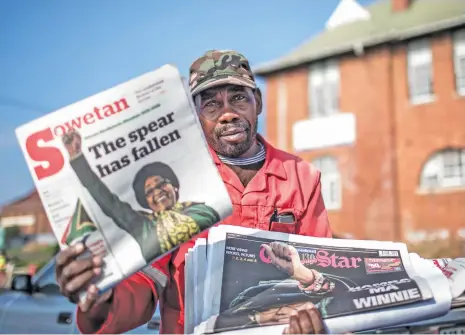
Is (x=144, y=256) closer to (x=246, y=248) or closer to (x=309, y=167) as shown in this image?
(x=246, y=248)

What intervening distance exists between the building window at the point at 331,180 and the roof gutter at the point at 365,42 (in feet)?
8.34

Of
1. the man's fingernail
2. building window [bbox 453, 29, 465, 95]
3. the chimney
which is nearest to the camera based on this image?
the man's fingernail

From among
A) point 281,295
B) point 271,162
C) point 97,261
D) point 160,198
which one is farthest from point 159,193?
point 271,162

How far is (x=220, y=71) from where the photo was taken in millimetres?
1403

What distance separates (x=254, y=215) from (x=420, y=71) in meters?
11.7

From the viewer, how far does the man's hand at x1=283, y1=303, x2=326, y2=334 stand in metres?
1.01

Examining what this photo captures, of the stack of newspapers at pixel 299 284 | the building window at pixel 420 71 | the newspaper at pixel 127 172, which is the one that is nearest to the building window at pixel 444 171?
the building window at pixel 420 71

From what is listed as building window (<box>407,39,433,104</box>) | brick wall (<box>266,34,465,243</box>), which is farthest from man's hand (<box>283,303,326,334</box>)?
building window (<box>407,39,433,104</box>)

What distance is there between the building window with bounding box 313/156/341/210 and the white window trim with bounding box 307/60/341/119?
45.9 inches

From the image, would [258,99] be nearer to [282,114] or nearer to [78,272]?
[78,272]

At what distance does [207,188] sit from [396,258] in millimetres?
545

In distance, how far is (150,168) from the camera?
38.2 inches

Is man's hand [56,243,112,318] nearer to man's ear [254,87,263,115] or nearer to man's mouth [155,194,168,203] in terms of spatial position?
man's mouth [155,194,168,203]

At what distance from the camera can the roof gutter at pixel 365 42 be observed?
11.4 metres
